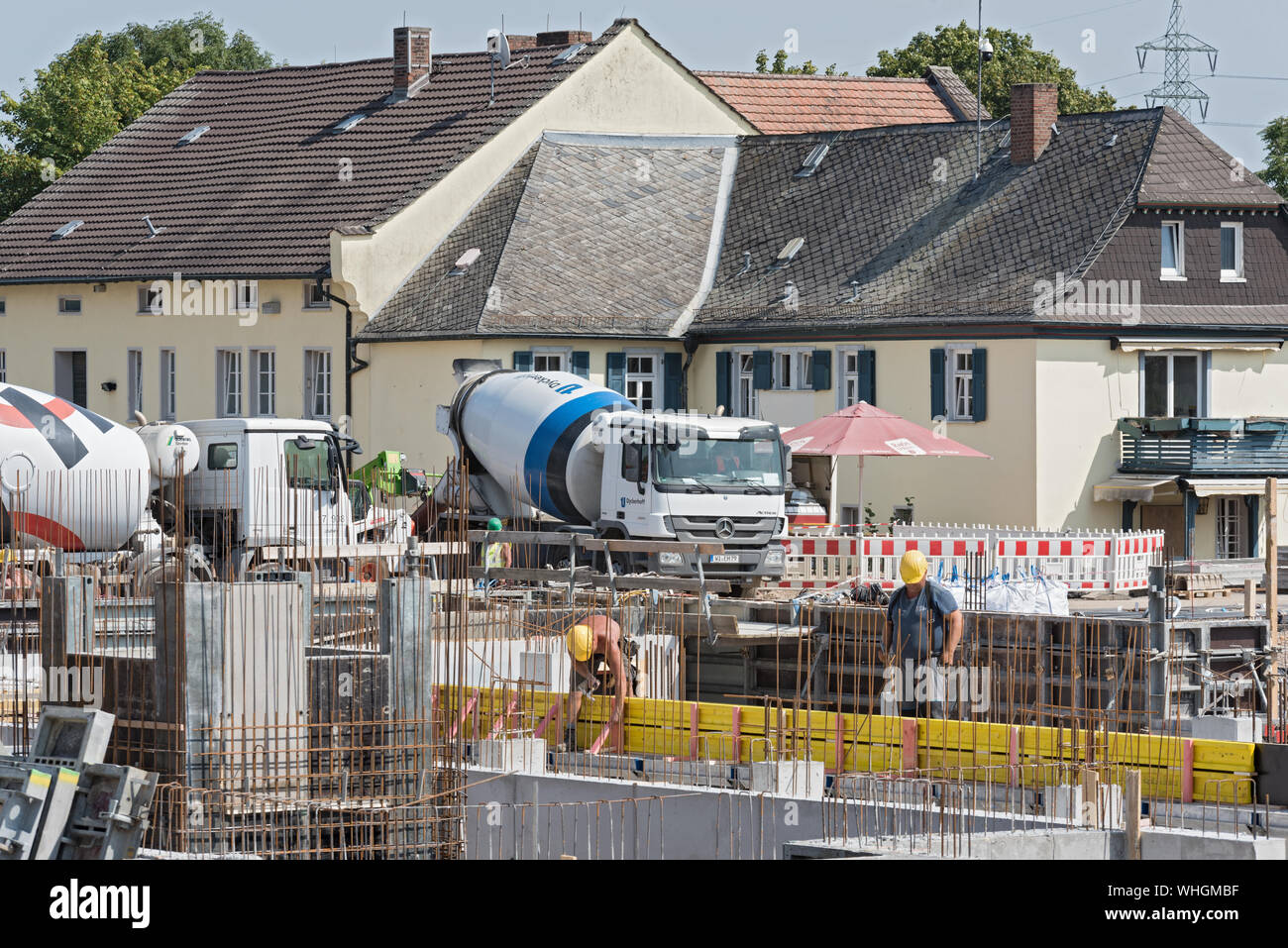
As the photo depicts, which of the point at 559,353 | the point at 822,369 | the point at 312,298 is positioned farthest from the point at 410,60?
the point at 822,369

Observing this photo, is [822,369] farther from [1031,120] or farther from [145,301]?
[145,301]

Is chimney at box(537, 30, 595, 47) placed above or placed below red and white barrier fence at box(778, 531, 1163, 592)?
above

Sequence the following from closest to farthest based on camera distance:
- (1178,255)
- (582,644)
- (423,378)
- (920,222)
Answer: (582,644) < (1178,255) < (920,222) < (423,378)

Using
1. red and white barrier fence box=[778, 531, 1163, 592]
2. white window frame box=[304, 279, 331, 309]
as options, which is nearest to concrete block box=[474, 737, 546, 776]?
red and white barrier fence box=[778, 531, 1163, 592]

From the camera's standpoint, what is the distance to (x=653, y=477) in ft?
101

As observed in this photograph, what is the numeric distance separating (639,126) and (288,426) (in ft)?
55.0

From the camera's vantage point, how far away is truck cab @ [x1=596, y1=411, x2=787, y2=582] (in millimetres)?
30703

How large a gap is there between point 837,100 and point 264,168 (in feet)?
46.4

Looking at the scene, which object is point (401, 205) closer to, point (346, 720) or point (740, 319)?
point (740, 319)

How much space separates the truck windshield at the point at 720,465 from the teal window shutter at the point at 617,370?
1198 centimetres

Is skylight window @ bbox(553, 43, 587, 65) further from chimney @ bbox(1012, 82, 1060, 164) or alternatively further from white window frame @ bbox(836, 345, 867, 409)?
white window frame @ bbox(836, 345, 867, 409)

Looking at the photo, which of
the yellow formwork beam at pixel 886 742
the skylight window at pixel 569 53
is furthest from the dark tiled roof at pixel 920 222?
the yellow formwork beam at pixel 886 742

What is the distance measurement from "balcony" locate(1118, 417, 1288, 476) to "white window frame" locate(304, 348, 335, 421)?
1537 centimetres
